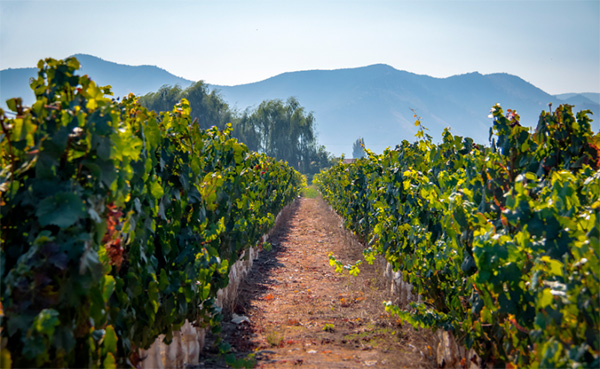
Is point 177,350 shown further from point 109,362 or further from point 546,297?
point 546,297

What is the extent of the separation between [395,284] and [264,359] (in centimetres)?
326

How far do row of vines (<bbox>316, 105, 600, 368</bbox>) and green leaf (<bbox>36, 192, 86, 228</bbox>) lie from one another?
213 centimetres

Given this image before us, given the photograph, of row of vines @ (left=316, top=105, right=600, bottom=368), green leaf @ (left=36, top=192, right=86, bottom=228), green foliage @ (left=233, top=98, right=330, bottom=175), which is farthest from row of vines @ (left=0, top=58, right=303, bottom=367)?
green foliage @ (left=233, top=98, right=330, bottom=175)

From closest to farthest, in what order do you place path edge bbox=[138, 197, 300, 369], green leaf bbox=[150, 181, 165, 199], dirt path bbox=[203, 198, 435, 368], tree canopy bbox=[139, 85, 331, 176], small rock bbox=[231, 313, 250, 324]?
green leaf bbox=[150, 181, 165, 199] < path edge bbox=[138, 197, 300, 369] < dirt path bbox=[203, 198, 435, 368] < small rock bbox=[231, 313, 250, 324] < tree canopy bbox=[139, 85, 331, 176]

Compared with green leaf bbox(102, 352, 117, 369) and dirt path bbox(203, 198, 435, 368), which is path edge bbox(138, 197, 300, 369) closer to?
dirt path bbox(203, 198, 435, 368)

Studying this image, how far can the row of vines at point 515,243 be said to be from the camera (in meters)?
2.28

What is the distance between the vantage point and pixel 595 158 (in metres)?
3.85

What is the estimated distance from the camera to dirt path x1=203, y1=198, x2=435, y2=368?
17.9ft

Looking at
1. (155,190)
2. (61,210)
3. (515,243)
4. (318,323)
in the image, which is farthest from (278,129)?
(61,210)

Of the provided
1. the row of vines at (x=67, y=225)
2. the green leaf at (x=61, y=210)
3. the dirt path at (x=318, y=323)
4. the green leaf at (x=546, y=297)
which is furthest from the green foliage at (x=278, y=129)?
the green leaf at (x=546, y=297)

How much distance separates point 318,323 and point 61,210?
17.7 ft

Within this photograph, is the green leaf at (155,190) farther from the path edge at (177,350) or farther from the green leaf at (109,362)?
the green leaf at (109,362)

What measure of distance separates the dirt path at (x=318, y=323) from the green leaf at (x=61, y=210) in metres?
3.41

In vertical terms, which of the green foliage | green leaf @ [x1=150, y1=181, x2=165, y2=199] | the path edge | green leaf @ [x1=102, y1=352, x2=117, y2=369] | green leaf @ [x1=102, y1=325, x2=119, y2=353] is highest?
the green foliage
